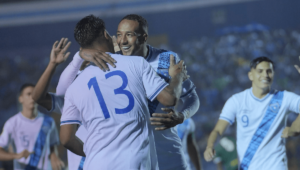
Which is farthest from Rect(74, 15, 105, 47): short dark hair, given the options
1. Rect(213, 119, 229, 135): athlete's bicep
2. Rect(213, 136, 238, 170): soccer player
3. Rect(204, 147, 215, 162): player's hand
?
Rect(213, 136, 238, 170): soccer player

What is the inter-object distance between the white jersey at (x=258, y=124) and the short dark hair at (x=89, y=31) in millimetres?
2288

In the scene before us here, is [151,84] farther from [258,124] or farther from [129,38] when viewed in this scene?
[258,124]

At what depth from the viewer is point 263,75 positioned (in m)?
3.95

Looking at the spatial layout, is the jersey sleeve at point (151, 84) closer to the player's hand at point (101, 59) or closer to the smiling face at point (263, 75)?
the player's hand at point (101, 59)

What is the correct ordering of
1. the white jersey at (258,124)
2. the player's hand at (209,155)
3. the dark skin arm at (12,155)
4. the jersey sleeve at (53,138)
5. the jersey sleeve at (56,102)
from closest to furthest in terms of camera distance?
1. the jersey sleeve at (56,102)
2. the player's hand at (209,155)
3. the white jersey at (258,124)
4. the dark skin arm at (12,155)
5. the jersey sleeve at (53,138)

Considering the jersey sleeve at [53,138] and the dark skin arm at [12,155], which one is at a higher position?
the jersey sleeve at [53,138]

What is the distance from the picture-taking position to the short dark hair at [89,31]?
2.07 metres

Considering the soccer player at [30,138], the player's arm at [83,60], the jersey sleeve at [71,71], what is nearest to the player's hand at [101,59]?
the player's arm at [83,60]

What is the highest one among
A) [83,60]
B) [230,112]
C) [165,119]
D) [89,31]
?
[89,31]

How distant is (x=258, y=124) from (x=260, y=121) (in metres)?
0.04

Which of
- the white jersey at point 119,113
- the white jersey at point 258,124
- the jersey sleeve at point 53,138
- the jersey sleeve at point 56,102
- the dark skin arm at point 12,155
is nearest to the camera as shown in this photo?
the white jersey at point 119,113

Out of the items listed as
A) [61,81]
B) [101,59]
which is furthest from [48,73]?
[101,59]

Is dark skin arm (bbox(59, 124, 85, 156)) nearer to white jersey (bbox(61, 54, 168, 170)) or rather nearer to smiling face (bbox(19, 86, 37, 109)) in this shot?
white jersey (bbox(61, 54, 168, 170))

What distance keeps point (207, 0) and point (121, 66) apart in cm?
1034
